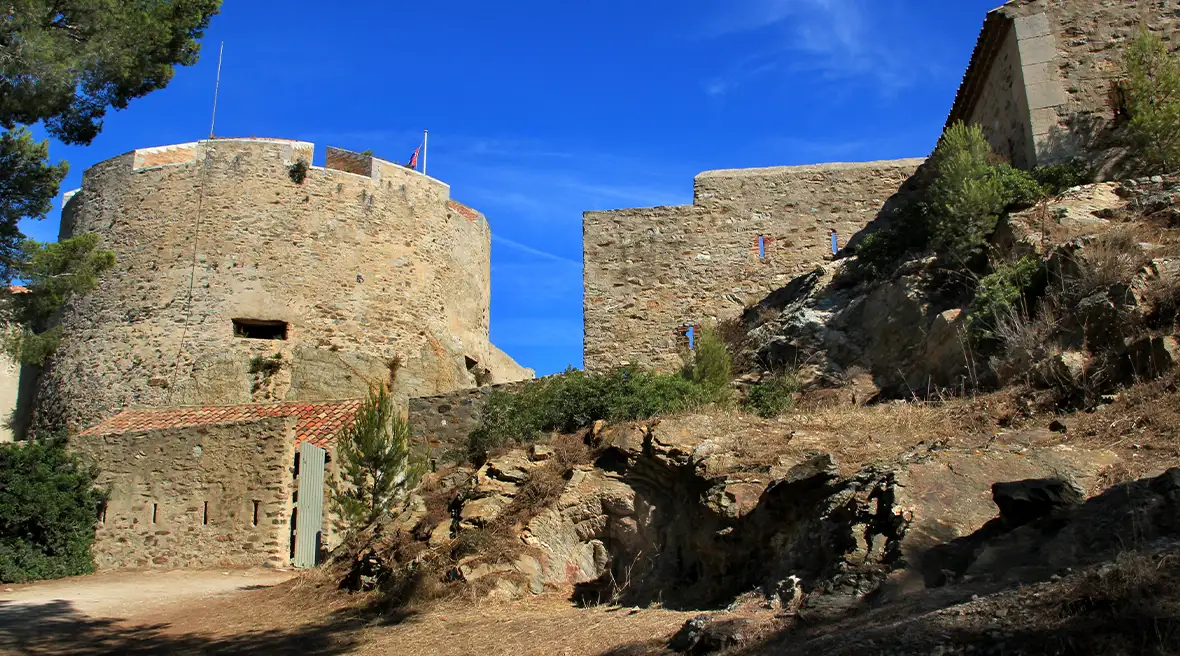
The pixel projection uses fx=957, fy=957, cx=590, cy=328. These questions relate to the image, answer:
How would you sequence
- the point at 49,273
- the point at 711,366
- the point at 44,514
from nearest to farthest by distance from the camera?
the point at 49,273 → the point at 711,366 → the point at 44,514

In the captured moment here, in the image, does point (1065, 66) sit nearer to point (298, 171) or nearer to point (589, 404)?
point (589, 404)

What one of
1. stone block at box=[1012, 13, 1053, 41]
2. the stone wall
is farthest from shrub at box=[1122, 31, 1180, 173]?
stone block at box=[1012, 13, 1053, 41]

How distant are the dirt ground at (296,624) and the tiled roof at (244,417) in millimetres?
3462

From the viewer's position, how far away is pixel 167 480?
1563cm

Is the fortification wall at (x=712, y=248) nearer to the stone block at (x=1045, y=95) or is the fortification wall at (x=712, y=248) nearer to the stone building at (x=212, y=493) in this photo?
the stone block at (x=1045, y=95)

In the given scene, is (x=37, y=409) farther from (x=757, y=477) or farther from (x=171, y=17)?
(x=757, y=477)

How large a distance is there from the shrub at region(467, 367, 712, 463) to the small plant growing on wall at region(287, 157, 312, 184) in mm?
10057

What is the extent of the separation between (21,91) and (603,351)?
9.85 metres

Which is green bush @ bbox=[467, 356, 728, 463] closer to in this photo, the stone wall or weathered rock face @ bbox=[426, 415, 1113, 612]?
weathered rock face @ bbox=[426, 415, 1113, 612]

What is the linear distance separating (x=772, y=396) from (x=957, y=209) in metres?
3.50

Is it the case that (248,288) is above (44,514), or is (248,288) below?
above

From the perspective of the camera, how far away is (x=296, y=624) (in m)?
9.95

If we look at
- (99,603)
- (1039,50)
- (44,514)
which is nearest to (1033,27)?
(1039,50)

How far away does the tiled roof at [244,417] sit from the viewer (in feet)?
52.4
